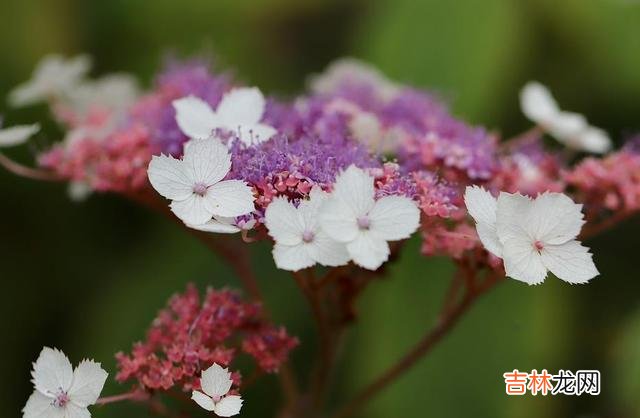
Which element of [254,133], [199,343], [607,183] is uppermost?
[607,183]

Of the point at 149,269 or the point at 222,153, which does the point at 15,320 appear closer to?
the point at 149,269

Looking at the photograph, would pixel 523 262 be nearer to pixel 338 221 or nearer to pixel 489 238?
pixel 489 238

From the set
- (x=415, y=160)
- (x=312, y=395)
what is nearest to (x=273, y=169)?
(x=415, y=160)

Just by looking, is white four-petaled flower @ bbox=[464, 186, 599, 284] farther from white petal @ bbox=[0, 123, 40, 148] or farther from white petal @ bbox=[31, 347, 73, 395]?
white petal @ bbox=[0, 123, 40, 148]

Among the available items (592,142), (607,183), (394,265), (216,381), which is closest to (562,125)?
(592,142)

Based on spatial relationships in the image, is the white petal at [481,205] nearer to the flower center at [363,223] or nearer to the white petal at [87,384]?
the flower center at [363,223]

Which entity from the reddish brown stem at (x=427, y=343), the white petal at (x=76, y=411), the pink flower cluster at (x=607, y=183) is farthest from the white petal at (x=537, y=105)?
the white petal at (x=76, y=411)

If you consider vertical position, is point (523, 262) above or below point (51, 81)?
below
